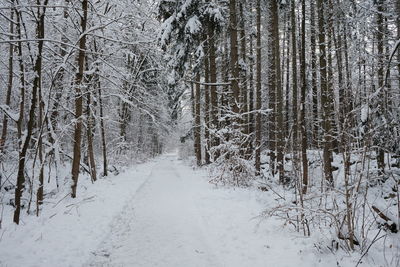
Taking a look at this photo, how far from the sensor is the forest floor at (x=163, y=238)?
390cm

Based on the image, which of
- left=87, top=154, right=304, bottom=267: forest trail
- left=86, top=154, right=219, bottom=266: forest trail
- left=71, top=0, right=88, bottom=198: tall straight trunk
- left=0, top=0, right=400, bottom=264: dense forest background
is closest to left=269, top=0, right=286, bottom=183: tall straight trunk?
left=0, top=0, right=400, bottom=264: dense forest background

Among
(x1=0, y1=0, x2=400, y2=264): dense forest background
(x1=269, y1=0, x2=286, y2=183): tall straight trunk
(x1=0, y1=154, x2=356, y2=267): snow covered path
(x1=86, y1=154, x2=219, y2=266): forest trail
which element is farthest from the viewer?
(x1=269, y1=0, x2=286, y2=183): tall straight trunk

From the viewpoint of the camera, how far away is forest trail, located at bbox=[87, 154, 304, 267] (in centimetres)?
401

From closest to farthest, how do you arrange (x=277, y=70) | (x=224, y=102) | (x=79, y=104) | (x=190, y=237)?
(x=190, y=237)
(x=79, y=104)
(x=277, y=70)
(x=224, y=102)

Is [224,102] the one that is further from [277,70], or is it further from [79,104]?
[79,104]

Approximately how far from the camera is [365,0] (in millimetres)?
11523

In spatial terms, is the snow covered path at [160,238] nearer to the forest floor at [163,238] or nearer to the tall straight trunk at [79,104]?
the forest floor at [163,238]

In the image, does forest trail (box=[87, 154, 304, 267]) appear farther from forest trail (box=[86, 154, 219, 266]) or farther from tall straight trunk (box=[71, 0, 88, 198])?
tall straight trunk (box=[71, 0, 88, 198])

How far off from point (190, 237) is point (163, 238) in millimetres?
516

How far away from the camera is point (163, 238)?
4.98m

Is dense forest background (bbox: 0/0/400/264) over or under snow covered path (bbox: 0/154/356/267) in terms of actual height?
over

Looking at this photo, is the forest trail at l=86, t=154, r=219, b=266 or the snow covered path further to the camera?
the forest trail at l=86, t=154, r=219, b=266

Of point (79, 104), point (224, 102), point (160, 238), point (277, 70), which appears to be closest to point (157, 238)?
point (160, 238)

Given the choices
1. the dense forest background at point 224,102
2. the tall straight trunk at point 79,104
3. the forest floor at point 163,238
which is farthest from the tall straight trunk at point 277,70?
the tall straight trunk at point 79,104
